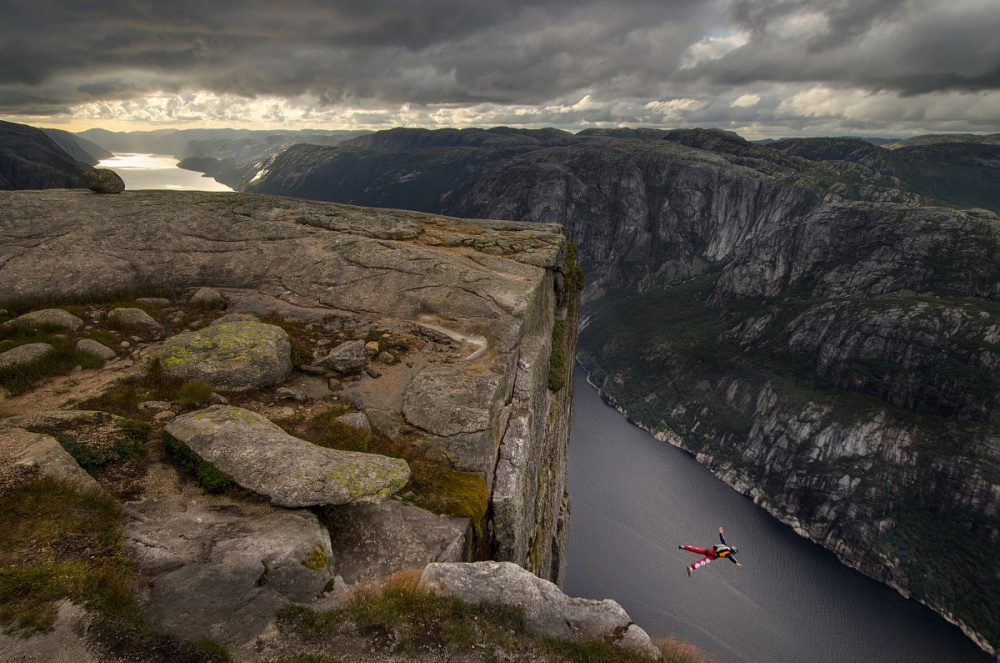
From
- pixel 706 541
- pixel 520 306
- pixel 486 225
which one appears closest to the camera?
pixel 520 306

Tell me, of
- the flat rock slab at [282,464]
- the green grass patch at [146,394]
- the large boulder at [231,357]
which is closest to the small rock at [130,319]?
the large boulder at [231,357]

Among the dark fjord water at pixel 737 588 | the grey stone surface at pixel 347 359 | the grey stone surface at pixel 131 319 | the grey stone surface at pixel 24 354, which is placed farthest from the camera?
the dark fjord water at pixel 737 588

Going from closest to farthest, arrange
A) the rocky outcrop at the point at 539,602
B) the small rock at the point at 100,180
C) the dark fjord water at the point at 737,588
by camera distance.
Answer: the rocky outcrop at the point at 539,602, the small rock at the point at 100,180, the dark fjord water at the point at 737,588

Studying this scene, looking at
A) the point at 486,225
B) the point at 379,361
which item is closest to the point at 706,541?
the point at 486,225

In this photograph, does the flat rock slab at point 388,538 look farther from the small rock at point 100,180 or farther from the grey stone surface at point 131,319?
the small rock at point 100,180

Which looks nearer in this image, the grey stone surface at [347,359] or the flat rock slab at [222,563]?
the flat rock slab at [222,563]

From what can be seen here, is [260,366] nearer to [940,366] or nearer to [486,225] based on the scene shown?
[486,225]
